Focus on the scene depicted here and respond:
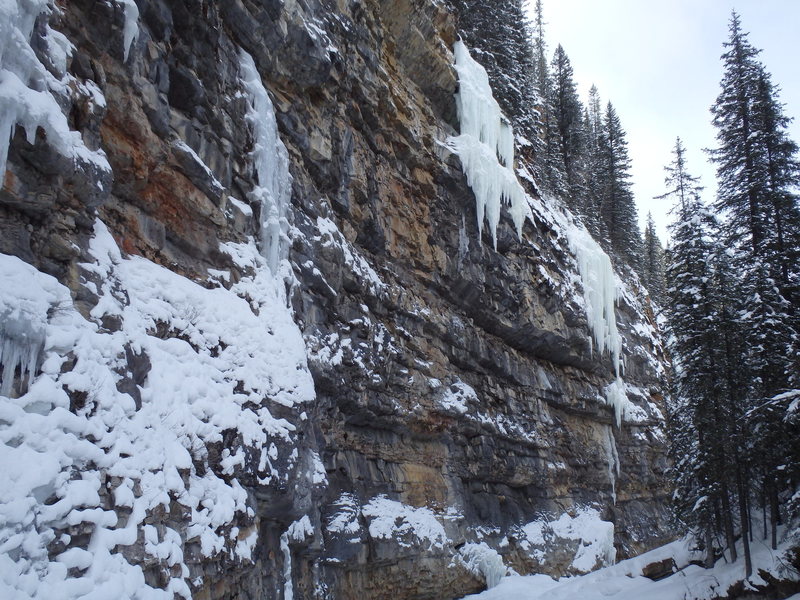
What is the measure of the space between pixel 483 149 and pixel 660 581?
1380 cm

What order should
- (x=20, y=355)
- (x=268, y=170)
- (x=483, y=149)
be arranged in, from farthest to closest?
(x=483, y=149), (x=268, y=170), (x=20, y=355)

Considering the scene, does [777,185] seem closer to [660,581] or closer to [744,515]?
[744,515]

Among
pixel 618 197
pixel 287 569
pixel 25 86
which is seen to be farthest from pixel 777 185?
pixel 618 197

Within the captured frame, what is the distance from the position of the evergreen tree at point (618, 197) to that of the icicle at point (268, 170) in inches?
1168

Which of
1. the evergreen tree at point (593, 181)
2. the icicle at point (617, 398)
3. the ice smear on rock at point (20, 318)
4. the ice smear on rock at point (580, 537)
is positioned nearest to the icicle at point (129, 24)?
the ice smear on rock at point (20, 318)

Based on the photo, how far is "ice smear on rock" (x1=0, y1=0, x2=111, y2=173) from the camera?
5723mm

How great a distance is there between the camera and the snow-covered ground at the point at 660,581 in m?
12.8

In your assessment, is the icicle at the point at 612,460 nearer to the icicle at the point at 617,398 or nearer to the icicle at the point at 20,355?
the icicle at the point at 617,398

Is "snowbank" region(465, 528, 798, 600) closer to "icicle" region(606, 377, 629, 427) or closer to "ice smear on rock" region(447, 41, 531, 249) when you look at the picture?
"icicle" region(606, 377, 629, 427)

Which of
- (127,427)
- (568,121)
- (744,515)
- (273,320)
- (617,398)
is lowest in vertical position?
(744,515)

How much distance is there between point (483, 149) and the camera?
19828 mm

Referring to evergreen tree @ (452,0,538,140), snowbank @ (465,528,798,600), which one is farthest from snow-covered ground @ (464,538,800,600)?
evergreen tree @ (452,0,538,140)

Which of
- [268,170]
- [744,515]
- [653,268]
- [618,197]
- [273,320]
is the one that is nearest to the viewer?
[273,320]

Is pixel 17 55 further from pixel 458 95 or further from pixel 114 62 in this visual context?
pixel 458 95
